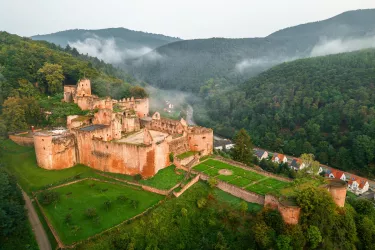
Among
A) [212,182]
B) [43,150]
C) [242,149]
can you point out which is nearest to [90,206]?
[43,150]

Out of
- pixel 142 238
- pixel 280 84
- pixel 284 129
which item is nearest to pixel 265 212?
pixel 142 238

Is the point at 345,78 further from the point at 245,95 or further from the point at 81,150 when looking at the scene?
the point at 81,150

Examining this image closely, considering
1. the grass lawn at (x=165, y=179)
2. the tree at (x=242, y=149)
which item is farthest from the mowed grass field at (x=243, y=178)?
the tree at (x=242, y=149)

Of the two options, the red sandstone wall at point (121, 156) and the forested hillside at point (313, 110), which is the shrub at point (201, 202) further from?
the forested hillside at point (313, 110)

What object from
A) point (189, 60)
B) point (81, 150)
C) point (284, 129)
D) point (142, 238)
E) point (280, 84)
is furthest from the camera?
point (189, 60)

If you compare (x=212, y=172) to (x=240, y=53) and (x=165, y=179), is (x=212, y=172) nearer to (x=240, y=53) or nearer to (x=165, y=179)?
(x=165, y=179)

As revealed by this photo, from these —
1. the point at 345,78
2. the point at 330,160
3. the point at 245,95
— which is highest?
the point at 345,78

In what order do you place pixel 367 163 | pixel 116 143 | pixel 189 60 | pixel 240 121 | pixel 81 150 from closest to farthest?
pixel 116 143 → pixel 81 150 → pixel 367 163 → pixel 240 121 → pixel 189 60
